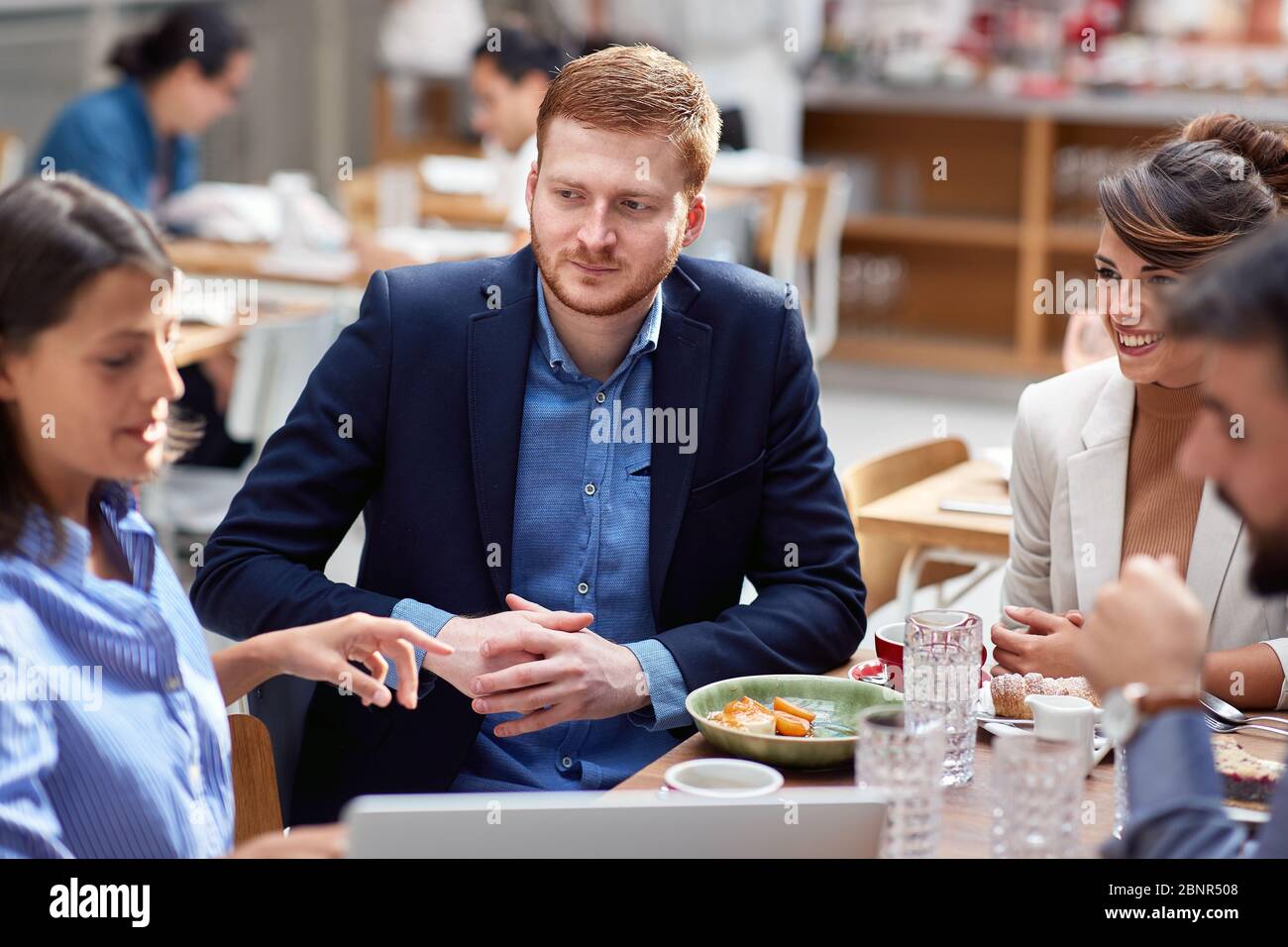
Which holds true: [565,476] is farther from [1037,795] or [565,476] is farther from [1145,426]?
[1037,795]

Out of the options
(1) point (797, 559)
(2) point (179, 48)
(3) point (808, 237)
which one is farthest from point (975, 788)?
(3) point (808, 237)

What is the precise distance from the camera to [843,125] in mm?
7508

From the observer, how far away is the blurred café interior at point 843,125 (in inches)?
239

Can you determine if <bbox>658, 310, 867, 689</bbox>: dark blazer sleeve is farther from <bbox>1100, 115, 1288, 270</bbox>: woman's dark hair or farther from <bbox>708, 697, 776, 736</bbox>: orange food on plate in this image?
<bbox>1100, 115, 1288, 270</bbox>: woman's dark hair

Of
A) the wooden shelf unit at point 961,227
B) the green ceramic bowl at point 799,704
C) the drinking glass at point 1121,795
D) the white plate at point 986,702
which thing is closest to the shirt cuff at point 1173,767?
the drinking glass at point 1121,795

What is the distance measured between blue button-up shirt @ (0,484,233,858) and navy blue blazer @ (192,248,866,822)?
0.47 metres

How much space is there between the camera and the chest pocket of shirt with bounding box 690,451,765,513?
2.02 meters

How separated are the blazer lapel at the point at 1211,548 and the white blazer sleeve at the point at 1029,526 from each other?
237mm

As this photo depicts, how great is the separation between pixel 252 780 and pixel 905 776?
2.53ft

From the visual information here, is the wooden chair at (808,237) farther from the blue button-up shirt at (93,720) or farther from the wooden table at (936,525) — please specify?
the blue button-up shirt at (93,720)

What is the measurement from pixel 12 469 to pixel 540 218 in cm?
84
